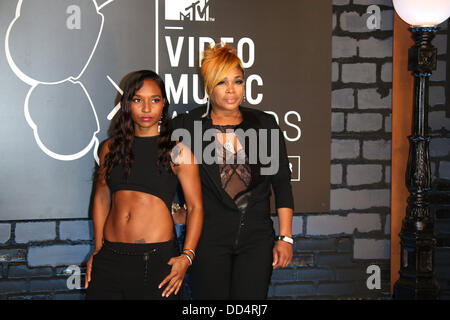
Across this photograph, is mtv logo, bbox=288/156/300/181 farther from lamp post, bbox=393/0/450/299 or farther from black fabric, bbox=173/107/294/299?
black fabric, bbox=173/107/294/299

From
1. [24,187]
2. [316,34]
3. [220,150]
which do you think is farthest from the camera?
[316,34]

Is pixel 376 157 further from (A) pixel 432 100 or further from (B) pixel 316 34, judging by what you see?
(B) pixel 316 34

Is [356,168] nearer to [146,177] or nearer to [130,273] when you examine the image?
[146,177]

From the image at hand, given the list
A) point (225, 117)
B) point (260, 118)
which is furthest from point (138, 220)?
point (260, 118)

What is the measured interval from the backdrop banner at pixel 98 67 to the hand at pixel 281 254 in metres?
1.01

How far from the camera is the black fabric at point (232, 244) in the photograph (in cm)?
231

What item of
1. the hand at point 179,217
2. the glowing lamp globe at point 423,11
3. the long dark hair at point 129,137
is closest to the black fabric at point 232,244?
the long dark hair at point 129,137

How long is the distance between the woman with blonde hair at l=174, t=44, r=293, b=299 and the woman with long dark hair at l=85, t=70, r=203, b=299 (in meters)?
0.11

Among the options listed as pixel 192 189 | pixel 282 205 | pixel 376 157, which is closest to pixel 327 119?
pixel 376 157

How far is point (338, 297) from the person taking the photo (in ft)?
11.6

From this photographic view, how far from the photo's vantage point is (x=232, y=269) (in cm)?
235

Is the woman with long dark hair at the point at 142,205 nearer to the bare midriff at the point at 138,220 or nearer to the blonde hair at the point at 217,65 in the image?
the bare midriff at the point at 138,220
